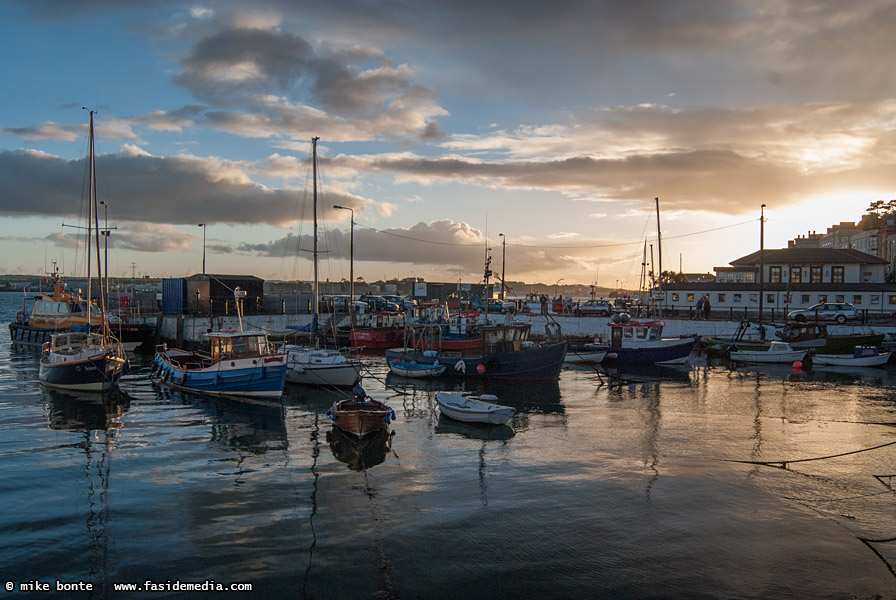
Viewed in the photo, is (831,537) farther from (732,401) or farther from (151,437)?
(151,437)

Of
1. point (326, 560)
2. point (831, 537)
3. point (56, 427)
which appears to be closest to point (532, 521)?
point (326, 560)

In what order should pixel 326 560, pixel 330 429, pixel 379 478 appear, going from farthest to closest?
pixel 330 429 → pixel 379 478 → pixel 326 560

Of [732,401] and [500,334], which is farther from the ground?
[500,334]

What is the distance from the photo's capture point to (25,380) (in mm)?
37312

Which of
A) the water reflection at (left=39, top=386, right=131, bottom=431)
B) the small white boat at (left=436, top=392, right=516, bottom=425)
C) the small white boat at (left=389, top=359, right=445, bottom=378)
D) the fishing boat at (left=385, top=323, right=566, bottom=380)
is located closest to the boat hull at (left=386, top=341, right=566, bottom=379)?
the fishing boat at (left=385, top=323, right=566, bottom=380)

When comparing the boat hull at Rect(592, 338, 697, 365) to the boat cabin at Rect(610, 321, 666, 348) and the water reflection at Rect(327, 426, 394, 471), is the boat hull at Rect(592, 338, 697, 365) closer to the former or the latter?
the boat cabin at Rect(610, 321, 666, 348)

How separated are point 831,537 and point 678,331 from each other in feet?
160

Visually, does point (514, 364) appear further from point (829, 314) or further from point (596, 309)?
point (829, 314)

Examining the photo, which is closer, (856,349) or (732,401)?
(732,401)

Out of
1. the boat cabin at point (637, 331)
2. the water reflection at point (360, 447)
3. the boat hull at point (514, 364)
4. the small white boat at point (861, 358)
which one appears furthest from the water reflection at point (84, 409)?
the small white boat at point (861, 358)

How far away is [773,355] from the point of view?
155 ft

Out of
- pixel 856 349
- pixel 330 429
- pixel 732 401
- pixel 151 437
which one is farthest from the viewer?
pixel 856 349

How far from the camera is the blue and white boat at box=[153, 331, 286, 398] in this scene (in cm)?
3047

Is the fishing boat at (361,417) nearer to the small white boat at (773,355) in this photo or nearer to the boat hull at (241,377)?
the boat hull at (241,377)
